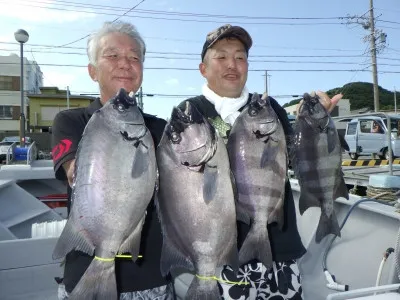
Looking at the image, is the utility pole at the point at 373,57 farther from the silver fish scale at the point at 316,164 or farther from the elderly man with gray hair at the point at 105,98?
the elderly man with gray hair at the point at 105,98

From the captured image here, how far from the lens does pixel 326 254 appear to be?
402cm

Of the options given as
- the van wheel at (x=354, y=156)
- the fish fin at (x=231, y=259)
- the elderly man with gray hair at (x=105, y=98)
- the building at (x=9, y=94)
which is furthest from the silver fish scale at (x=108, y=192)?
the building at (x=9, y=94)

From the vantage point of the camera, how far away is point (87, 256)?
2.08 metres

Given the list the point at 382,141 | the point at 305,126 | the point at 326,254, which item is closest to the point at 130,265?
the point at 305,126

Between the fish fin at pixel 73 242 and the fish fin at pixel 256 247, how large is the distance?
2.51 ft

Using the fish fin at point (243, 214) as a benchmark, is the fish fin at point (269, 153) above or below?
above

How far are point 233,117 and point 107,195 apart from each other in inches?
42.1

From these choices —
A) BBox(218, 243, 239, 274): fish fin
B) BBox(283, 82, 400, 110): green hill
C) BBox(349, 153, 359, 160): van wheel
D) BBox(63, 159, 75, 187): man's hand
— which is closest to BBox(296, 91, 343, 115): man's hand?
BBox(218, 243, 239, 274): fish fin

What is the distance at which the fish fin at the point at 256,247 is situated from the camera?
1979 mm

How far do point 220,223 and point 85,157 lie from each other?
0.72 meters

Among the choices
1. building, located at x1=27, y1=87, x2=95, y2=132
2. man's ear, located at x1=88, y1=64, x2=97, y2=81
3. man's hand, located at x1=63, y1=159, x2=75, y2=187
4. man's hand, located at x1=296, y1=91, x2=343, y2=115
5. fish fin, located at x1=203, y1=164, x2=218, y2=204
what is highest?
building, located at x1=27, y1=87, x2=95, y2=132

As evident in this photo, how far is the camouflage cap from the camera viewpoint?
7.88ft

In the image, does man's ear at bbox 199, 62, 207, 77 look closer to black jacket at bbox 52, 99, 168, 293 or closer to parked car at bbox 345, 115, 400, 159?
black jacket at bbox 52, 99, 168, 293

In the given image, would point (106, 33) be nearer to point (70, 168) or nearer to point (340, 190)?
point (70, 168)
